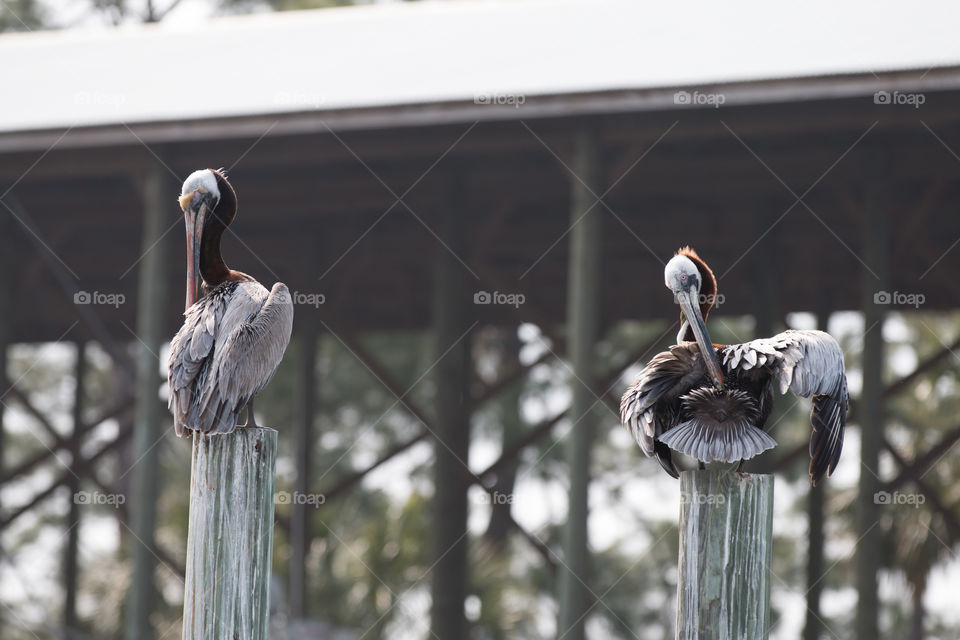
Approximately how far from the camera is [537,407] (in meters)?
27.7

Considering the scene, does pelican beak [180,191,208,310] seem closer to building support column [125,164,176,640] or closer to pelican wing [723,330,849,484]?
pelican wing [723,330,849,484]

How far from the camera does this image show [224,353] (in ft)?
17.7

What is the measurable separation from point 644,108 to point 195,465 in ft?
19.8

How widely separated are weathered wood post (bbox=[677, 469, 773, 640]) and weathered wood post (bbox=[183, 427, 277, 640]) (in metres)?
1.37

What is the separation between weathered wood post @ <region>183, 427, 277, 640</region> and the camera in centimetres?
469

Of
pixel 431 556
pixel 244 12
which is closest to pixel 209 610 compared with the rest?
pixel 431 556

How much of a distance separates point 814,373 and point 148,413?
7.45 meters

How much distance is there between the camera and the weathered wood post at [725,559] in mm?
4523

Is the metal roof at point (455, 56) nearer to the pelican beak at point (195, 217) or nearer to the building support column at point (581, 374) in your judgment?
the building support column at point (581, 374)

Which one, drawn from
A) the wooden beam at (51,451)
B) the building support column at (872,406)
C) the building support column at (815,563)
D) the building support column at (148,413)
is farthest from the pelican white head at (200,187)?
the wooden beam at (51,451)

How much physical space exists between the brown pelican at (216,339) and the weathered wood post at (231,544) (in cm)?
36

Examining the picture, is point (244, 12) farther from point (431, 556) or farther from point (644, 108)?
point (644, 108)

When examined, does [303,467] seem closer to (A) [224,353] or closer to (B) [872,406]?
(B) [872,406]

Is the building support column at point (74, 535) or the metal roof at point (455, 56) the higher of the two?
the metal roof at point (455, 56)
